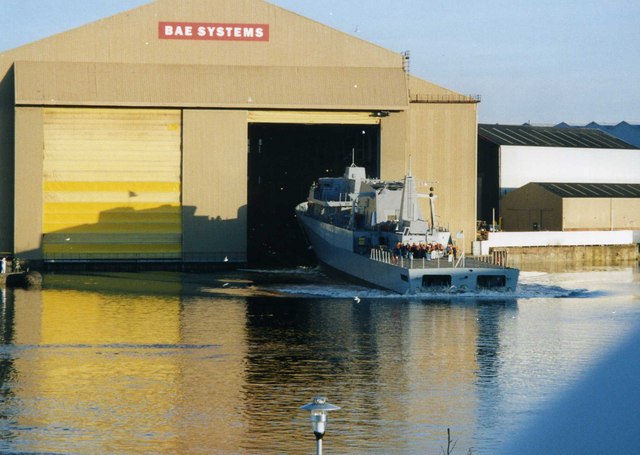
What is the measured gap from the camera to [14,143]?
7006 cm

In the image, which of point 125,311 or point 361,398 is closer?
point 361,398

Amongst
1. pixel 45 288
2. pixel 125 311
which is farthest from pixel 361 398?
pixel 45 288

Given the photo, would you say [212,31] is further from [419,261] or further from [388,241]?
[419,261]

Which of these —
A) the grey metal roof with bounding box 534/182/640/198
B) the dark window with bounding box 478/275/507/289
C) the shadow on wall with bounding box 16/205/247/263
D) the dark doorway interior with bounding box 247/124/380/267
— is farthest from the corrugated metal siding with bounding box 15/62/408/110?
the grey metal roof with bounding box 534/182/640/198

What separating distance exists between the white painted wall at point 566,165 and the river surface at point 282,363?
32.0 metres

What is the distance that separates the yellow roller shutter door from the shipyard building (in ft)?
0.20

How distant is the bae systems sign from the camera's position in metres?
70.7

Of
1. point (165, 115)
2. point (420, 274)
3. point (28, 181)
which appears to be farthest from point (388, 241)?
point (28, 181)

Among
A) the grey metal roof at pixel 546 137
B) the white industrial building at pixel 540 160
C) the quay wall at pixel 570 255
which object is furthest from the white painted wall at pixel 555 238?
the grey metal roof at pixel 546 137

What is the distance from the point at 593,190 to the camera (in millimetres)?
93750

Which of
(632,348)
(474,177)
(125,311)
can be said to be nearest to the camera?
(632,348)

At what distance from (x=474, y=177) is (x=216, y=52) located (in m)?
18.7

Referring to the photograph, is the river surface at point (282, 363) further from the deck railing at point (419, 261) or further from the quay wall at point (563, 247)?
the quay wall at point (563, 247)

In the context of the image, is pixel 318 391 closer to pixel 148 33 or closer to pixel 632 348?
pixel 632 348
